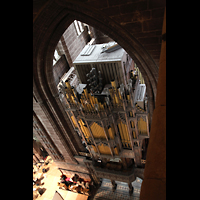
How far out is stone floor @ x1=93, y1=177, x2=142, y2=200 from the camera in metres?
8.46

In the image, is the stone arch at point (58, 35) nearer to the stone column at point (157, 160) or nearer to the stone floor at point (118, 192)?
the stone column at point (157, 160)

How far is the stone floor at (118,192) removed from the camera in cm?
846

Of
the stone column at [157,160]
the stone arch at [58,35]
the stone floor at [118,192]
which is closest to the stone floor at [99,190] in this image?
the stone floor at [118,192]

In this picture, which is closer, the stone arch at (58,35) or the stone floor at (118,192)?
the stone arch at (58,35)

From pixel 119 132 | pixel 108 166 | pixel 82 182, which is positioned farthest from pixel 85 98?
pixel 82 182

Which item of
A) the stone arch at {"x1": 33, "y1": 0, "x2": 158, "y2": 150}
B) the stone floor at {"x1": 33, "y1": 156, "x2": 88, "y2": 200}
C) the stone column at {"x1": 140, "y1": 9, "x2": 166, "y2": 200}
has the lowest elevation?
the stone column at {"x1": 140, "y1": 9, "x2": 166, "y2": 200}

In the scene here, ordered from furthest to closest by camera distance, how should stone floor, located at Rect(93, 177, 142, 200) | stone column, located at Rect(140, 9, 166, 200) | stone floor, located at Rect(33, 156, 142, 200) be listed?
stone floor, located at Rect(33, 156, 142, 200) → stone floor, located at Rect(93, 177, 142, 200) → stone column, located at Rect(140, 9, 166, 200)

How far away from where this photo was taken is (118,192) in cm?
878

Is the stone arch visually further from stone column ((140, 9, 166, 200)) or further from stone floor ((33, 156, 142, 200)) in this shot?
stone floor ((33, 156, 142, 200))

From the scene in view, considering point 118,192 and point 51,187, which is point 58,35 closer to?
point 118,192

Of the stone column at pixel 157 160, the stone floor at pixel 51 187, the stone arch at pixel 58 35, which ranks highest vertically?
the stone arch at pixel 58 35

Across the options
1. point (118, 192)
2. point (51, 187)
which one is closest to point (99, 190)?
point (118, 192)

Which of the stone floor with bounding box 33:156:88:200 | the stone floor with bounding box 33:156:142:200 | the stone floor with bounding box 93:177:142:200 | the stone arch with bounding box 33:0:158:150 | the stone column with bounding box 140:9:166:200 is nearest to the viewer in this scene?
the stone column with bounding box 140:9:166:200

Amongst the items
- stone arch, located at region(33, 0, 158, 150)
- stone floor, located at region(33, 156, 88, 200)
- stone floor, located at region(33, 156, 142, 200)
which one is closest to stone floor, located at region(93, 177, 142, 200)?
stone floor, located at region(33, 156, 142, 200)
